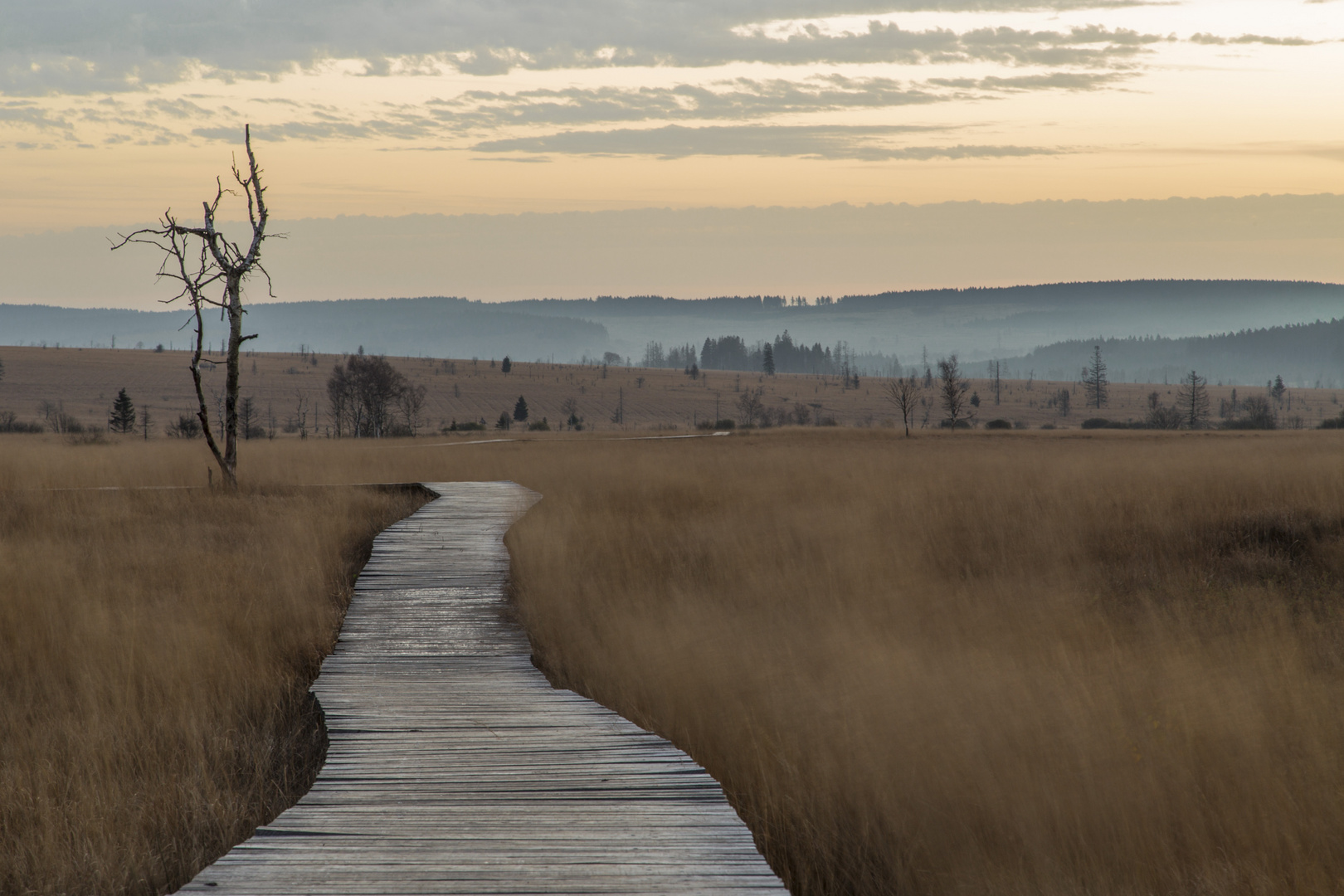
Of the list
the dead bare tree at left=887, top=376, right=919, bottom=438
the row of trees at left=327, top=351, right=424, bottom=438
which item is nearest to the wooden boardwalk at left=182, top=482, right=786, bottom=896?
the dead bare tree at left=887, top=376, right=919, bottom=438

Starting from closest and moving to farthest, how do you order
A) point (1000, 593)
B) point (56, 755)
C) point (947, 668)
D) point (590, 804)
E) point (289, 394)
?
point (590, 804) → point (56, 755) → point (947, 668) → point (1000, 593) → point (289, 394)

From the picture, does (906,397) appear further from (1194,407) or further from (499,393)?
(499,393)

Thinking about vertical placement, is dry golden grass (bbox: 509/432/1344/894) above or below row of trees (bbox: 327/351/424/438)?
below

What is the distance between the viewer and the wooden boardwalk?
12.0 ft

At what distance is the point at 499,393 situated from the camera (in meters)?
135

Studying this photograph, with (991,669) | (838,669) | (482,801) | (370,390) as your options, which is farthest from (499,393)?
(482,801)

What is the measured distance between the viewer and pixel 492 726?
5730mm

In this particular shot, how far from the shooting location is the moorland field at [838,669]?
15.9ft

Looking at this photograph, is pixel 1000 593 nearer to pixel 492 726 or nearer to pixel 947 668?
pixel 947 668

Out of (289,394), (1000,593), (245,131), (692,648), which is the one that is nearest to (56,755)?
(692,648)

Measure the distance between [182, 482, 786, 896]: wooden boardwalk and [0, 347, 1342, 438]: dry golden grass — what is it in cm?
9096

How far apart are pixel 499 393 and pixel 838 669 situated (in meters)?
131

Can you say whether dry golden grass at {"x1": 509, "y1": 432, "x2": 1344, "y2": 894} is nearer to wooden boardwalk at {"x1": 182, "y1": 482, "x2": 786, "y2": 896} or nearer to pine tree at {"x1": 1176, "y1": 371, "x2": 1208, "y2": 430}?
wooden boardwalk at {"x1": 182, "y1": 482, "x2": 786, "y2": 896}

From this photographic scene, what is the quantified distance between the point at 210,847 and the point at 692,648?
3901 mm
